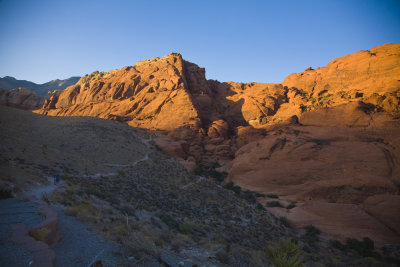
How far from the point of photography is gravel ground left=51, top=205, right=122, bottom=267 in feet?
14.8

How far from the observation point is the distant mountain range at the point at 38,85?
125m

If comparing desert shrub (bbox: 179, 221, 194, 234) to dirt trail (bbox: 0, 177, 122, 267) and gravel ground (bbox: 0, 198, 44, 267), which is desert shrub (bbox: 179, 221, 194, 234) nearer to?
dirt trail (bbox: 0, 177, 122, 267)

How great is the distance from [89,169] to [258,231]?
14287 mm

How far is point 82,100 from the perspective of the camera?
5897 cm

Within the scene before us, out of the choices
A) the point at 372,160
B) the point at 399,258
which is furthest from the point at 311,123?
the point at 399,258

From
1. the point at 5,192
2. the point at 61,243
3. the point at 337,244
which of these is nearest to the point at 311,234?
the point at 337,244

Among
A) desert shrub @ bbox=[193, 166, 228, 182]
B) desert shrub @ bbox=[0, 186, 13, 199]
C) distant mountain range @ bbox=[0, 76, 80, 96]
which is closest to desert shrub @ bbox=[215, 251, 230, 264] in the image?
desert shrub @ bbox=[0, 186, 13, 199]

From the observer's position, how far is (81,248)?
16.7 ft

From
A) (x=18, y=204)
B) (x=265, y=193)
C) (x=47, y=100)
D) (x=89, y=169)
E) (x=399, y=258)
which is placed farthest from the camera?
(x=47, y=100)

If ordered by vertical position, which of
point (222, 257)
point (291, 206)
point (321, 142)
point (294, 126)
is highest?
point (294, 126)

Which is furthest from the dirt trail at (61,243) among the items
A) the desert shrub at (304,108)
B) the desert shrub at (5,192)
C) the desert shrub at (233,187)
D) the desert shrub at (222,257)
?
the desert shrub at (304,108)

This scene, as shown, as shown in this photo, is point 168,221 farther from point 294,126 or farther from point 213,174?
point 294,126

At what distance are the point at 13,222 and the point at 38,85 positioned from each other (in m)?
182

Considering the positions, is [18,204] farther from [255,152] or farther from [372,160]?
[372,160]
